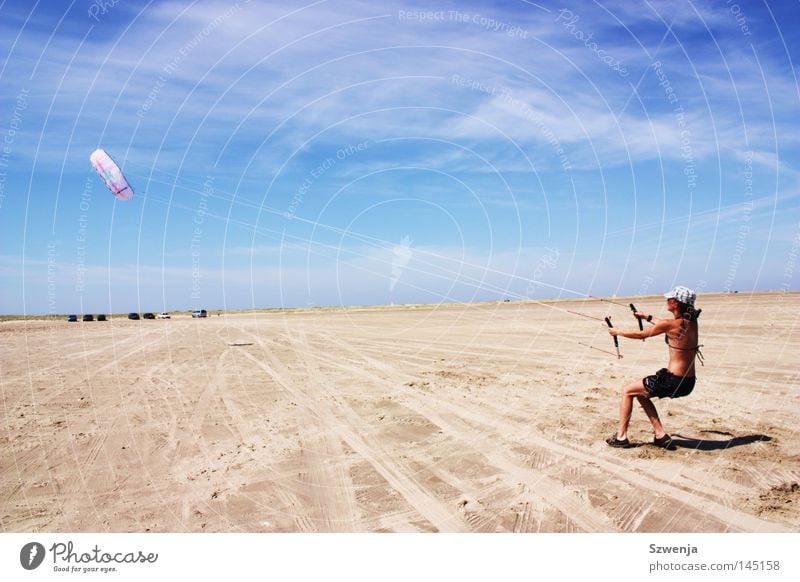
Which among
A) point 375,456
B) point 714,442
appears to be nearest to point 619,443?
point 714,442

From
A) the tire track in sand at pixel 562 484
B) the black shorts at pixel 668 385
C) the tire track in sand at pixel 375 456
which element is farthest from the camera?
the black shorts at pixel 668 385

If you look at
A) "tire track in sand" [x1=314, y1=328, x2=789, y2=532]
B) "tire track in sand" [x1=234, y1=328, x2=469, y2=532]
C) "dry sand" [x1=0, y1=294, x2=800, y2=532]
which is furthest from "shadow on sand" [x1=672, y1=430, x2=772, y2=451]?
"tire track in sand" [x1=234, y1=328, x2=469, y2=532]

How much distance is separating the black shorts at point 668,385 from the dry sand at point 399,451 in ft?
2.97

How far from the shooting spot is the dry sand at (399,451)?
608cm

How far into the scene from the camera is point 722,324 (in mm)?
26594

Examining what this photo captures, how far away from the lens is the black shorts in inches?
305

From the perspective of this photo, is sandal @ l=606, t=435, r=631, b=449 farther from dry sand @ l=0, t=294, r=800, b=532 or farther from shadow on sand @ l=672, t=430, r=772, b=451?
shadow on sand @ l=672, t=430, r=772, b=451

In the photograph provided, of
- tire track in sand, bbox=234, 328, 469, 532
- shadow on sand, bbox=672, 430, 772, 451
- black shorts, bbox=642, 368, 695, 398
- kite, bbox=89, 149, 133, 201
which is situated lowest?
tire track in sand, bbox=234, 328, 469, 532

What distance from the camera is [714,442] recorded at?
8.27 m

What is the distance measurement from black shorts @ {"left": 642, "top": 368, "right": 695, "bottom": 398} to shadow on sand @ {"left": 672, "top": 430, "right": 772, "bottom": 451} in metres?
0.92

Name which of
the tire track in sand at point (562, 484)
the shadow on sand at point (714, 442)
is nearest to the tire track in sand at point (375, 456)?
the tire track in sand at point (562, 484)

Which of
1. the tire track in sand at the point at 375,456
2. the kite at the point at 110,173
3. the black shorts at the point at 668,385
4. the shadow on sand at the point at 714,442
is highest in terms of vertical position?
the kite at the point at 110,173

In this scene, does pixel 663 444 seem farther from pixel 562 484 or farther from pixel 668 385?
pixel 562 484

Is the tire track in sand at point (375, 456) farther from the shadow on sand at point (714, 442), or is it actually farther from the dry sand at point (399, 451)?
the shadow on sand at point (714, 442)
